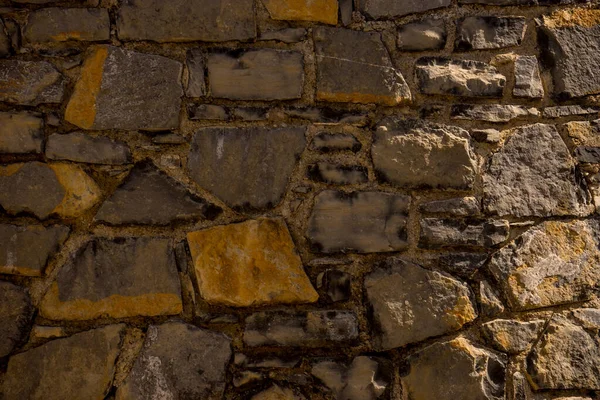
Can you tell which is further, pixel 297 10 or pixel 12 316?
pixel 297 10

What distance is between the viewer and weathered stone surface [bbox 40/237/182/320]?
1.62m

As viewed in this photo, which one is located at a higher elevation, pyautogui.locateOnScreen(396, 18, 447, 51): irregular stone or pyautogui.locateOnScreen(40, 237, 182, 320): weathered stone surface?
pyautogui.locateOnScreen(396, 18, 447, 51): irregular stone

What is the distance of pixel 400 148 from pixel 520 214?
380 millimetres

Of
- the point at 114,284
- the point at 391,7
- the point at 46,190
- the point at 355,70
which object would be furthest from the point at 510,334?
the point at 46,190

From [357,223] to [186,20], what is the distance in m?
0.71

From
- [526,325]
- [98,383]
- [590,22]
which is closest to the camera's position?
[98,383]

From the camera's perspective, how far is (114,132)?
1666 millimetres

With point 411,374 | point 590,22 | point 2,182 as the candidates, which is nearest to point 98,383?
point 2,182

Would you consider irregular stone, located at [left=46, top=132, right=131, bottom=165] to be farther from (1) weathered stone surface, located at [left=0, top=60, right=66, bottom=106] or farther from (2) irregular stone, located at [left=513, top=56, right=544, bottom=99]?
(2) irregular stone, located at [left=513, top=56, right=544, bottom=99]

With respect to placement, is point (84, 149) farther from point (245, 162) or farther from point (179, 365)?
point (179, 365)

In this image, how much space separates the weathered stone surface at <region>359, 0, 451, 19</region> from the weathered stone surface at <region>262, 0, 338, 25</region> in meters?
0.11

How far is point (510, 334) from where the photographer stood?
1.68 meters

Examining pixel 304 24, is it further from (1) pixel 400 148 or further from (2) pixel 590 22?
(2) pixel 590 22

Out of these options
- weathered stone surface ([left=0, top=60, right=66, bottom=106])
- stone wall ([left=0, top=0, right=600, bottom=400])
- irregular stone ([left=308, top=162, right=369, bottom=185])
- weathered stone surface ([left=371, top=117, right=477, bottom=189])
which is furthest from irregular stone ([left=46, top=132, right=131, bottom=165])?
weathered stone surface ([left=371, top=117, right=477, bottom=189])
